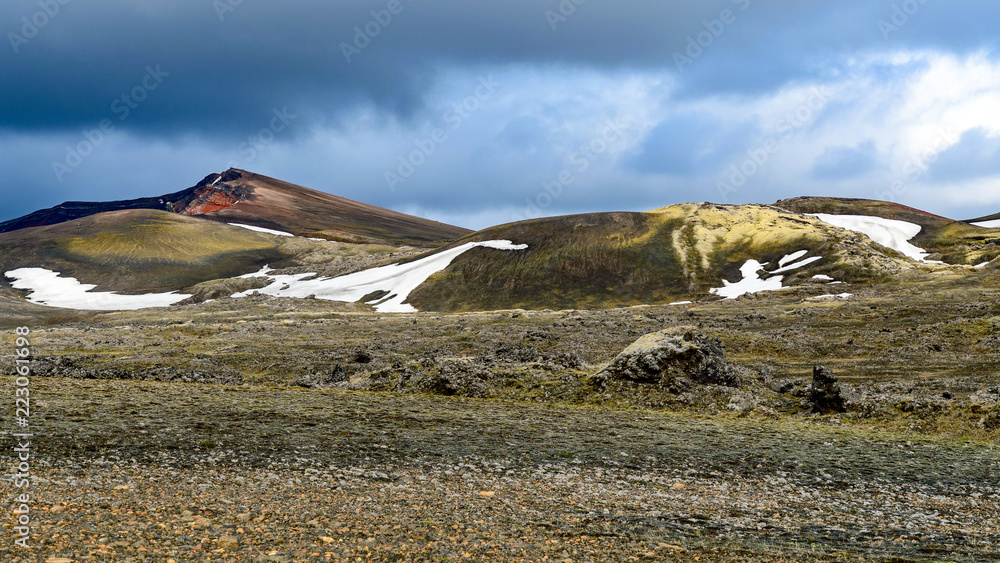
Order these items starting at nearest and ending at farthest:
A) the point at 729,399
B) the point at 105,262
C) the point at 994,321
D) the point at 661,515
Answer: the point at 661,515 → the point at 729,399 → the point at 994,321 → the point at 105,262

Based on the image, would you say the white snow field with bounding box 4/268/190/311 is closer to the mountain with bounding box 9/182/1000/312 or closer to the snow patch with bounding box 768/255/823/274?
the mountain with bounding box 9/182/1000/312

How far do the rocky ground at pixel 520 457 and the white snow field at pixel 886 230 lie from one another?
12454 centimetres

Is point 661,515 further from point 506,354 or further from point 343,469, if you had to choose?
point 506,354

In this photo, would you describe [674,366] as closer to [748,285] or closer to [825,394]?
[825,394]

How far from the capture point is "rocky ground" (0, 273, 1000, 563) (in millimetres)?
12719

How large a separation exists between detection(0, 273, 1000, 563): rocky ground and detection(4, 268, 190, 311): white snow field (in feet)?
358

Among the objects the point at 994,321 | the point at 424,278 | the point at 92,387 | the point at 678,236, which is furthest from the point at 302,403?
the point at 678,236

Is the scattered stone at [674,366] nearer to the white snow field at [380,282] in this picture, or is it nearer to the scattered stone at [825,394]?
the scattered stone at [825,394]

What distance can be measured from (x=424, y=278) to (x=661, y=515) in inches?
4983

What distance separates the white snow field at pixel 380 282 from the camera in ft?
438

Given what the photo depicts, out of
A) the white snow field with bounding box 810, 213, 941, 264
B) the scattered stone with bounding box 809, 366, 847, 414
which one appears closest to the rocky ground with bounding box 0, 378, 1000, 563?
the scattered stone with bounding box 809, 366, 847, 414

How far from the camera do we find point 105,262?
18875 centimetres

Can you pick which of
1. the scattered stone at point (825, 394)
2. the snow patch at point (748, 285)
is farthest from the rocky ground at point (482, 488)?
the snow patch at point (748, 285)

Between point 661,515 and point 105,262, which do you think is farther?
point 105,262
